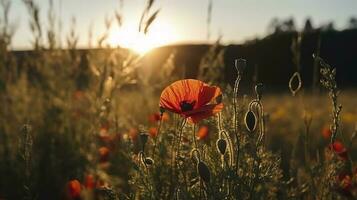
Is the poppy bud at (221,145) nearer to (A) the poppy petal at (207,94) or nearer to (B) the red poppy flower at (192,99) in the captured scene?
(B) the red poppy flower at (192,99)

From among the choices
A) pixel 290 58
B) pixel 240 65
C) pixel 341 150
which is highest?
pixel 290 58

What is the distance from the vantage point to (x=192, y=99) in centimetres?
186

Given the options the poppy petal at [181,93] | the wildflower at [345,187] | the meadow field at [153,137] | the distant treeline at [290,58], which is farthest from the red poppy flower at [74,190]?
the distant treeline at [290,58]

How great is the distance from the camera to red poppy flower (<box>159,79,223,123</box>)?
67.2 inches

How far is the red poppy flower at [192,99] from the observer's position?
5.60ft

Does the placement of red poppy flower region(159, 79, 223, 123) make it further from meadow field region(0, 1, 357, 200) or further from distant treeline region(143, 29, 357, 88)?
distant treeline region(143, 29, 357, 88)

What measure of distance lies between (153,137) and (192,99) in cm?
82

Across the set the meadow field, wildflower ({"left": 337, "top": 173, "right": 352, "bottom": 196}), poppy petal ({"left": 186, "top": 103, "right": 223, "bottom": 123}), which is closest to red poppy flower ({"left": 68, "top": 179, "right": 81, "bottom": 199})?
the meadow field

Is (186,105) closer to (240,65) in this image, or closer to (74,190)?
(240,65)

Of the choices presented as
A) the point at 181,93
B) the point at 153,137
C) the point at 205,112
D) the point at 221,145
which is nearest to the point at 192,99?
the point at 181,93

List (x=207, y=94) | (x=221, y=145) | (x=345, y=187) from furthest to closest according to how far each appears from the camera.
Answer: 1. (x=345, y=187)
2. (x=207, y=94)
3. (x=221, y=145)

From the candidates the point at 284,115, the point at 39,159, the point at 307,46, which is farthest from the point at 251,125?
the point at 307,46

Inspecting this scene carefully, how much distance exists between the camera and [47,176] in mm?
3279

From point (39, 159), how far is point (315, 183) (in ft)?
5.84
